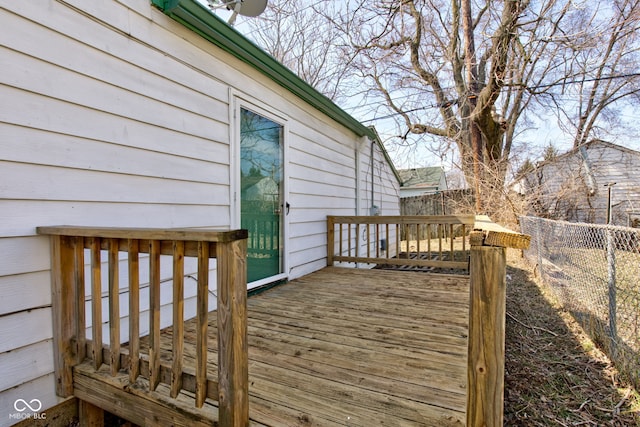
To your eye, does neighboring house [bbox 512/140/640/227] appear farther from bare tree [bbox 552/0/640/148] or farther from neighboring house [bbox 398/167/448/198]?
neighboring house [bbox 398/167/448/198]

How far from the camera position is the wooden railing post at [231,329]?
1.13m

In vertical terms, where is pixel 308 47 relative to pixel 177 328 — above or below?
above

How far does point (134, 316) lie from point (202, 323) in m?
0.43

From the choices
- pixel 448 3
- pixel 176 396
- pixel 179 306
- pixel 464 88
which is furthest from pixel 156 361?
pixel 448 3

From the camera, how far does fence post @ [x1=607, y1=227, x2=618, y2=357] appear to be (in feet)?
7.71

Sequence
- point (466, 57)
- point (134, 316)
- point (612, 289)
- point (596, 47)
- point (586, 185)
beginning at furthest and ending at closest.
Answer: point (586, 185) < point (466, 57) < point (596, 47) < point (612, 289) < point (134, 316)

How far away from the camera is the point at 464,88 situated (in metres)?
7.71

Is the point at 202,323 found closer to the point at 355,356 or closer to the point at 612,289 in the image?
the point at 355,356

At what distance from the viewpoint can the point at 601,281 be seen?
273 cm

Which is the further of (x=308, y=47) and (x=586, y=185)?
(x=308, y=47)

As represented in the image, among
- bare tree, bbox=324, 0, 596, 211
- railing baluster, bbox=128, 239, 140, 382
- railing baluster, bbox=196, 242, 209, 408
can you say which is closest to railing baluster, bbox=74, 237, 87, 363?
railing baluster, bbox=128, 239, 140, 382

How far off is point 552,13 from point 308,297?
22.9 feet

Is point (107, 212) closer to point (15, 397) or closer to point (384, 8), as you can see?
point (15, 397)

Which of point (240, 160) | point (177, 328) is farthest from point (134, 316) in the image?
point (240, 160)
